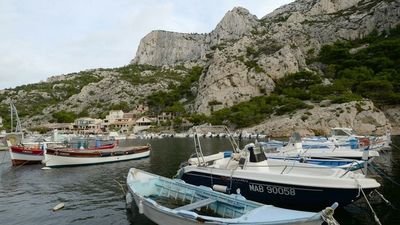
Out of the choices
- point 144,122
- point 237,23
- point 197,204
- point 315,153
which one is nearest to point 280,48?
point 144,122

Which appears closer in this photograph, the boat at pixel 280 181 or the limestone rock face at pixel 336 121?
the boat at pixel 280 181

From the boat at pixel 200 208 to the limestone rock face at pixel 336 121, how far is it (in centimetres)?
6091

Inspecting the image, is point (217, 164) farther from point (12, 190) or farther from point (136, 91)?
point (136, 91)

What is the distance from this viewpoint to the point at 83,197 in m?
20.6

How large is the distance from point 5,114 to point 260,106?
11119cm

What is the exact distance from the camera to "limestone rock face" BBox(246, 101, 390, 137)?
241 ft

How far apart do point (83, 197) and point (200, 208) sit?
10.2 metres

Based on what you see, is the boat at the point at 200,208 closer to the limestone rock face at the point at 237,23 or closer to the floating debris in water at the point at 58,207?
the floating debris in water at the point at 58,207

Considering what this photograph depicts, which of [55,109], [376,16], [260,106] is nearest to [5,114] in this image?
[55,109]

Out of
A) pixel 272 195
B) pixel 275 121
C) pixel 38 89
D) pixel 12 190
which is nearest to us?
pixel 272 195

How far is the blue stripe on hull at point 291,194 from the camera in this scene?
13.6 m

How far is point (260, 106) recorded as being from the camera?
9625cm

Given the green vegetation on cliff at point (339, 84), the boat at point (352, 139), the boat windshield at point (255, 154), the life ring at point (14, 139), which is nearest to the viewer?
the boat windshield at point (255, 154)

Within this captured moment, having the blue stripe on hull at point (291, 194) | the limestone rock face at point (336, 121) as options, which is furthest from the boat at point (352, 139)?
the limestone rock face at point (336, 121)
